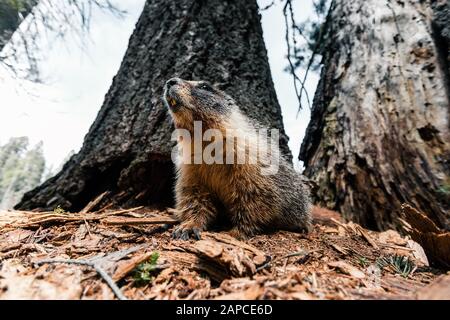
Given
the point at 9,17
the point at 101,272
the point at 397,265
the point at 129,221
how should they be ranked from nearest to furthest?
1. the point at 101,272
2. the point at 397,265
3. the point at 129,221
4. the point at 9,17

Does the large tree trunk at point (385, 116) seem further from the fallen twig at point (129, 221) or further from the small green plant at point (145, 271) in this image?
the small green plant at point (145, 271)

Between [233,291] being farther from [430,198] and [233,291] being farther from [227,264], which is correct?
[430,198]

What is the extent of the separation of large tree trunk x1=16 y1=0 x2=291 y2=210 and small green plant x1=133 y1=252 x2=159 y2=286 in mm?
2428

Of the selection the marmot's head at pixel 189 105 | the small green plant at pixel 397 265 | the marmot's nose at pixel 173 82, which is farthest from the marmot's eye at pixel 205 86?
the small green plant at pixel 397 265

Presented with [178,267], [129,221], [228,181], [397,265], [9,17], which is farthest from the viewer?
[9,17]

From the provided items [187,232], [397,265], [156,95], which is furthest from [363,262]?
[156,95]

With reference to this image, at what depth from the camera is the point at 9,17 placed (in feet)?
25.8

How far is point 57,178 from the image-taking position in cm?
444

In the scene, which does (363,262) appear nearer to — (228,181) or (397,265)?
(397,265)

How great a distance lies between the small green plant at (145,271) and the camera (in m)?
1.71

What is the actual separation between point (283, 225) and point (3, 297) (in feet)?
9.15

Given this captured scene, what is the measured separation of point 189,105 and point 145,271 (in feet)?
7.32

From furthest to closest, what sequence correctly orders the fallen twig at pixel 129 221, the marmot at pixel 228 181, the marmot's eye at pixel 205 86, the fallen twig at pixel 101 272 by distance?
the marmot's eye at pixel 205 86, the marmot at pixel 228 181, the fallen twig at pixel 129 221, the fallen twig at pixel 101 272

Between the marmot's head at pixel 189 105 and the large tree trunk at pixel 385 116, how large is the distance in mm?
2699
